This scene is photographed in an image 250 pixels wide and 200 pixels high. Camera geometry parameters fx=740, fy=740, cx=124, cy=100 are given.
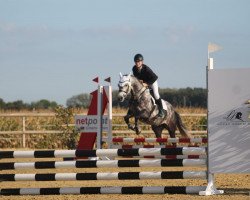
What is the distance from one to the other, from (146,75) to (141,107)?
25.9 inches

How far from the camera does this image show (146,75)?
43.4 ft

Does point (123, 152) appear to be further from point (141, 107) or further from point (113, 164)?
point (141, 107)

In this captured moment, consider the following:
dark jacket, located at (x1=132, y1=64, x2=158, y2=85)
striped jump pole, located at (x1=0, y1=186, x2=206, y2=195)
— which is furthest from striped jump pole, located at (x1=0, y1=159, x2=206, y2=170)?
dark jacket, located at (x1=132, y1=64, x2=158, y2=85)

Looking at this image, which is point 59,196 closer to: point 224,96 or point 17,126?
point 224,96

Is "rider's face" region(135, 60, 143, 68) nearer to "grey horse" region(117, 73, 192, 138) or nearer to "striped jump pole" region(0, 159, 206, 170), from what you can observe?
"grey horse" region(117, 73, 192, 138)

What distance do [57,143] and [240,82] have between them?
15183 mm

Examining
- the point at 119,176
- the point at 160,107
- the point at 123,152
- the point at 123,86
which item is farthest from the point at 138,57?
the point at 119,176

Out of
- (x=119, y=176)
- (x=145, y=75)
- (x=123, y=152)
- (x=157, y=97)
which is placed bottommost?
(x=119, y=176)

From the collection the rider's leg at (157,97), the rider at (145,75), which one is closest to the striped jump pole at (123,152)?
the rider at (145,75)

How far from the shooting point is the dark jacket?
13125 mm

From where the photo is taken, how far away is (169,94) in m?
41.5

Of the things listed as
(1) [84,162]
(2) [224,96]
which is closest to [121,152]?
(1) [84,162]

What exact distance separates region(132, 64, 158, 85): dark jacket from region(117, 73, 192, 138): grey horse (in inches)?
4.8

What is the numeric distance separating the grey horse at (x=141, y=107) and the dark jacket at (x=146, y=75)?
4.8 inches
